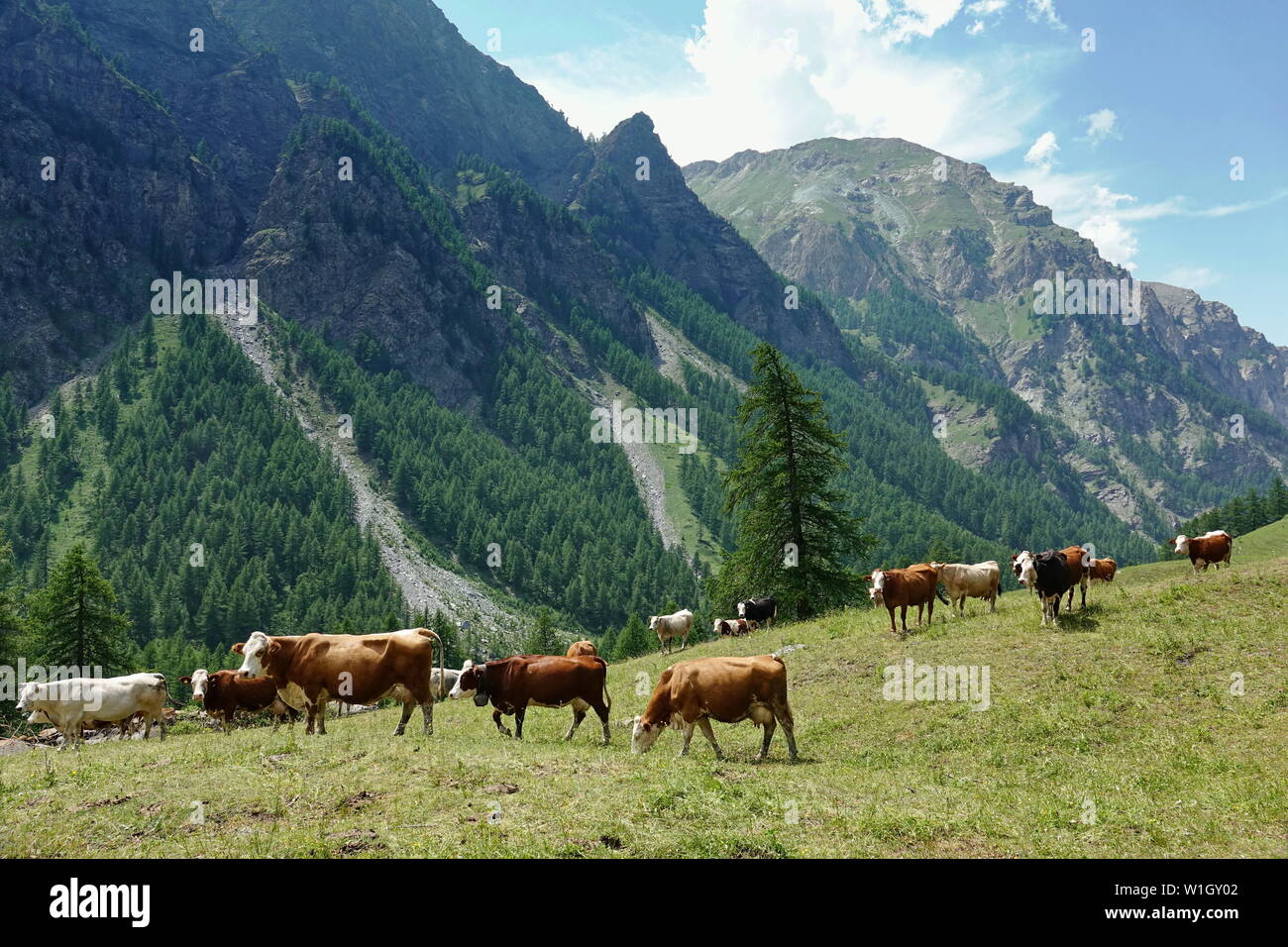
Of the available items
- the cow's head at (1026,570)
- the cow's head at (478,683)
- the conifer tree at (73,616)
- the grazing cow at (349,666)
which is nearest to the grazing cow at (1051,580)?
the cow's head at (1026,570)

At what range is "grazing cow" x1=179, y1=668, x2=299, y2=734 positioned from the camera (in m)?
27.9

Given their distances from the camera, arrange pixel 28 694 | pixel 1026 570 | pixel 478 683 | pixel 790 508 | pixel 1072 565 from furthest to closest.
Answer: pixel 790 508
pixel 1072 565
pixel 1026 570
pixel 28 694
pixel 478 683

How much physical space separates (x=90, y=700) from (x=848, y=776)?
25430 millimetres

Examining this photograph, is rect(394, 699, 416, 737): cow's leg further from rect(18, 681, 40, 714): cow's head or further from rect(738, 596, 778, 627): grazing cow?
rect(738, 596, 778, 627): grazing cow

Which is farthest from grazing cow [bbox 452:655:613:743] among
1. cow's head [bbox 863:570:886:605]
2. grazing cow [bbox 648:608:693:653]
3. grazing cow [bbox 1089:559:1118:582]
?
grazing cow [bbox 1089:559:1118:582]

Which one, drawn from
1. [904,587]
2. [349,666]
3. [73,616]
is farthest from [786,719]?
[73,616]

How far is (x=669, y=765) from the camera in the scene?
44.2 feet

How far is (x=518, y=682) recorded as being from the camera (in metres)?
18.9

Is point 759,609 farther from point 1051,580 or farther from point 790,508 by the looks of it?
point 1051,580

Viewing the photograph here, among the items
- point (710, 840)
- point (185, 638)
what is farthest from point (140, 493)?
point (710, 840)

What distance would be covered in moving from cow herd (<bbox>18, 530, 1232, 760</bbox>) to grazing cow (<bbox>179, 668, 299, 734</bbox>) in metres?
0.16

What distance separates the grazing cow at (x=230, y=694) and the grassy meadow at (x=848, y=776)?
7.04 meters

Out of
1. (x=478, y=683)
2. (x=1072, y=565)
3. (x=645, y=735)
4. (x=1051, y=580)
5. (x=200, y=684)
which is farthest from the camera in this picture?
(x=200, y=684)

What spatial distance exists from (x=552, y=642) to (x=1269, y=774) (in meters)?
87.1
